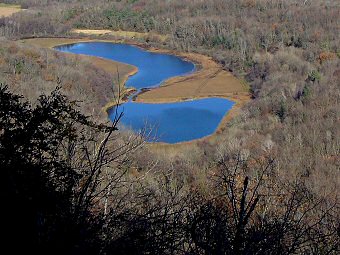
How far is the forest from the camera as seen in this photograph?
305 centimetres

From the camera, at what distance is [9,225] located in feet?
9.41

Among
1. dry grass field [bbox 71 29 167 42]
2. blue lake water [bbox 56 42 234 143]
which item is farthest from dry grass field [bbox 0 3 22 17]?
blue lake water [bbox 56 42 234 143]

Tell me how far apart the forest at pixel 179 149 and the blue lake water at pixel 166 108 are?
1.64 m

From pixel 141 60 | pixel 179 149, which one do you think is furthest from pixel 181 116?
pixel 141 60

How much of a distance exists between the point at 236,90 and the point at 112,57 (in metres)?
15.5

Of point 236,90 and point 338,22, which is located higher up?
point 338,22

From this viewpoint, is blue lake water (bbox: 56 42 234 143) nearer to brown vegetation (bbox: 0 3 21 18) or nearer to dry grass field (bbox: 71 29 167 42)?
dry grass field (bbox: 71 29 167 42)

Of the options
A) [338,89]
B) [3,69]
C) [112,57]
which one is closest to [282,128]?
[338,89]

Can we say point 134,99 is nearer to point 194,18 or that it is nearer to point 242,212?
point 194,18

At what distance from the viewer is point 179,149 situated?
23.7m

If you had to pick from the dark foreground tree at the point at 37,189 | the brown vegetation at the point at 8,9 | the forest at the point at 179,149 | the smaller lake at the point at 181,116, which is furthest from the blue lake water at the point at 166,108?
the brown vegetation at the point at 8,9

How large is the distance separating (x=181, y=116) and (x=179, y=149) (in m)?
6.11

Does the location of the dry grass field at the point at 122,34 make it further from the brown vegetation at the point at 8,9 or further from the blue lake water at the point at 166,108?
the brown vegetation at the point at 8,9

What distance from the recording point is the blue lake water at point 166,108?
2655 centimetres
